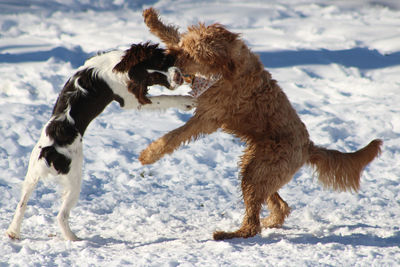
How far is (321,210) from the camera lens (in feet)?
14.4

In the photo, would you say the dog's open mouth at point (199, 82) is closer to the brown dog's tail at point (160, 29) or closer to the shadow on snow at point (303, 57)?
the brown dog's tail at point (160, 29)

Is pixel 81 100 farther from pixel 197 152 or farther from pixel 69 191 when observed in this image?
pixel 197 152

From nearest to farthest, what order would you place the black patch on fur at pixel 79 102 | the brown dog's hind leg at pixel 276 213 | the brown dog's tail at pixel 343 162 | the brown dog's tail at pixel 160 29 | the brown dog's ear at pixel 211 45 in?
the brown dog's ear at pixel 211 45
the black patch on fur at pixel 79 102
the brown dog's tail at pixel 160 29
the brown dog's tail at pixel 343 162
the brown dog's hind leg at pixel 276 213

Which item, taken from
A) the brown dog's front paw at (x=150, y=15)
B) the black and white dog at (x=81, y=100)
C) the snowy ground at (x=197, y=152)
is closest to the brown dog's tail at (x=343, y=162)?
the snowy ground at (x=197, y=152)

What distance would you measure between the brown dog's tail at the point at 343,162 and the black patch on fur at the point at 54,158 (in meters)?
1.81

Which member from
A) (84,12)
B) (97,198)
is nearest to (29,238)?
(97,198)

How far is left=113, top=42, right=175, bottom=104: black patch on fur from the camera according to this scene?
3320mm

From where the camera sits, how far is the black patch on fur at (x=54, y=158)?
10.8 ft

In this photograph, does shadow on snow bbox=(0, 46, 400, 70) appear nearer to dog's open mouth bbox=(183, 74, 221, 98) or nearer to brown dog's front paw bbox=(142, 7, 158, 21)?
brown dog's front paw bbox=(142, 7, 158, 21)

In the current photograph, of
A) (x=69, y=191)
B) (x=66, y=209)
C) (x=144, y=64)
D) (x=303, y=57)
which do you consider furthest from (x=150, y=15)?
(x=303, y=57)

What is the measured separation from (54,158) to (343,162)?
2.11 m

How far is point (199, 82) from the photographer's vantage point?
11.4 ft

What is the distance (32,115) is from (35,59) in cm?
187

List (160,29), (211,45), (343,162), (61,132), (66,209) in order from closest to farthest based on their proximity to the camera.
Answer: (211,45), (61,132), (66,209), (160,29), (343,162)
